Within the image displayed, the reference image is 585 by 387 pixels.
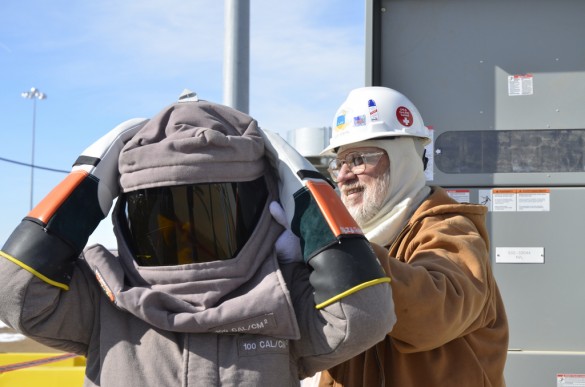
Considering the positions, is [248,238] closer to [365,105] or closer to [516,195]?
[365,105]

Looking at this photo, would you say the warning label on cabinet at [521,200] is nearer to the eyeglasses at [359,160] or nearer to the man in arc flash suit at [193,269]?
the eyeglasses at [359,160]

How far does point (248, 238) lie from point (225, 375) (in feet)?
1.04

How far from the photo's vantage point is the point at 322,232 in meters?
1.63

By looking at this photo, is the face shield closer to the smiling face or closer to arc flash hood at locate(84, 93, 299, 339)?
arc flash hood at locate(84, 93, 299, 339)

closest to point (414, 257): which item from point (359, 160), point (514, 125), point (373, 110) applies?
point (359, 160)

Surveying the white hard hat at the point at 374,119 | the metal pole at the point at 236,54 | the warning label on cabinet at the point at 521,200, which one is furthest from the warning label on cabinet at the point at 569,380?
the metal pole at the point at 236,54

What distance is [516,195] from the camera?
3.83m

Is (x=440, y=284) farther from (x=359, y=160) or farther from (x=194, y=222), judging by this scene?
(x=359, y=160)

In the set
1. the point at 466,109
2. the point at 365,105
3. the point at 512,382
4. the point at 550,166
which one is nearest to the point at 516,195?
the point at 550,166

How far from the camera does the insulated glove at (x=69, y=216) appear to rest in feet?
5.24

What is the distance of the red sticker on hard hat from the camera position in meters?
2.62

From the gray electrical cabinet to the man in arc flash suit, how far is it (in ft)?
7.33

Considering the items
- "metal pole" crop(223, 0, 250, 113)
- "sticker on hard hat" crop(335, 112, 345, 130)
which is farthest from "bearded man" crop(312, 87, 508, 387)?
"metal pole" crop(223, 0, 250, 113)

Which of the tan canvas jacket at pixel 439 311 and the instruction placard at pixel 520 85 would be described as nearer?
the tan canvas jacket at pixel 439 311
